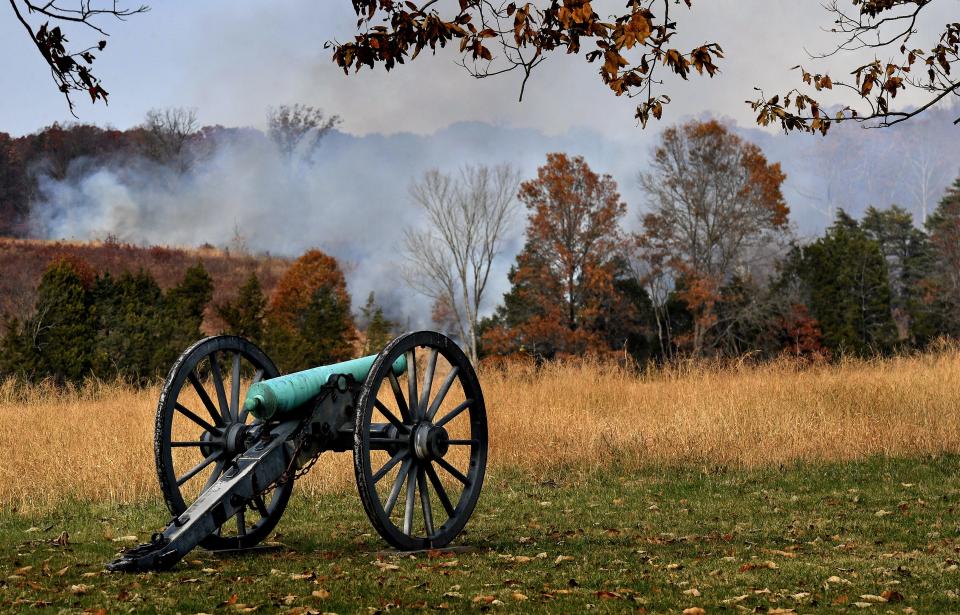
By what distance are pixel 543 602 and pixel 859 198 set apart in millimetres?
118392

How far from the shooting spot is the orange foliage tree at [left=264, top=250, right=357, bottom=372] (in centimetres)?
3142

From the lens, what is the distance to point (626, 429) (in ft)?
42.2

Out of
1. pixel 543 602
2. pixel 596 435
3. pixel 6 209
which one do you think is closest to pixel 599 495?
pixel 596 435

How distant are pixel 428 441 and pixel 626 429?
21.1 ft

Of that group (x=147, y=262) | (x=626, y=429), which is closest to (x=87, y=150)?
(x=147, y=262)

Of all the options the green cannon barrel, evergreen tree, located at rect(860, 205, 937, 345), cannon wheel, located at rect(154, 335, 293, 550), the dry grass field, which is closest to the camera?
the green cannon barrel

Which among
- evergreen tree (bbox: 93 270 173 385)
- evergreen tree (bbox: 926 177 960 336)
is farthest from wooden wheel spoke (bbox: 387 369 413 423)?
evergreen tree (bbox: 926 177 960 336)

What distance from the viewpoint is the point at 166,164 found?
70.2 m

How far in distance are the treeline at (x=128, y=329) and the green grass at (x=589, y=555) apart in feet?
48.8

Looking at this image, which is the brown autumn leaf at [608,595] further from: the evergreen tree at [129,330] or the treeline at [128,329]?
the evergreen tree at [129,330]

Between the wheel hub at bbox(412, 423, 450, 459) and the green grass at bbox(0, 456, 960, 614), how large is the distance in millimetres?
680

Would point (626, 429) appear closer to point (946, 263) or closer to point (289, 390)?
point (289, 390)

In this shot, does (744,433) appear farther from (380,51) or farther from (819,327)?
(819,327)

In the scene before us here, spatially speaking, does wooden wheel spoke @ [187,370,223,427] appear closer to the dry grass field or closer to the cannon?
the cannon
